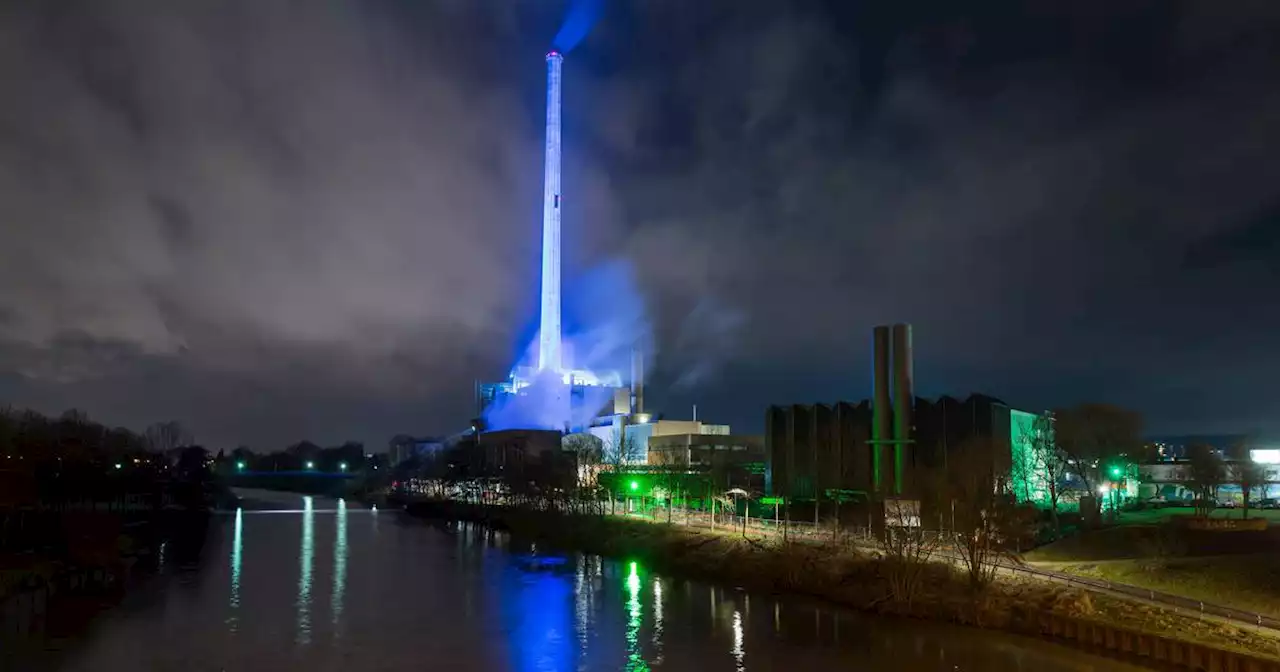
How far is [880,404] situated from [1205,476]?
13612mm

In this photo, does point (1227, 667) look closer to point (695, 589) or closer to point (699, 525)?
point (695, 589)

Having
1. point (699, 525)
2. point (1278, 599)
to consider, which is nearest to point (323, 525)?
point (699, 525)

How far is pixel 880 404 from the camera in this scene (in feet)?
143

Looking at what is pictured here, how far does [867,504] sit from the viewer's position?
40.9 meters

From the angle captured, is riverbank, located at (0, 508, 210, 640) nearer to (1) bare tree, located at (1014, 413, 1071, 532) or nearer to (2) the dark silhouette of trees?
(2) the dark silhouette of trees

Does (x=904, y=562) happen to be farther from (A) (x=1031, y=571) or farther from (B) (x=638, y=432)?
(B) (x=638, y=432)

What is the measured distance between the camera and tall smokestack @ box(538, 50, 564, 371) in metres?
103

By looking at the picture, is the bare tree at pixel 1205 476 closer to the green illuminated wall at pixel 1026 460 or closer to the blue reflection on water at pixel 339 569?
the green illuminated wall at pixel 1026 460

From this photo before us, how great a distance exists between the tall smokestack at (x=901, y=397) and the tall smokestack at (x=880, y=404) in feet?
1.23

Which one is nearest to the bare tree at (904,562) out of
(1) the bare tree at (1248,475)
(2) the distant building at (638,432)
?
(1) the bare tree at (1248,475)

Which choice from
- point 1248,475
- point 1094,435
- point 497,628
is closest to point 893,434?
point 1094,435

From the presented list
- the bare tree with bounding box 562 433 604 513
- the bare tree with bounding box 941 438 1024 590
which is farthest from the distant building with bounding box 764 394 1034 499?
the bare tree with bounding box 562 433 604 513

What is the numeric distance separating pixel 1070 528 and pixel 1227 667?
17363 millimetres

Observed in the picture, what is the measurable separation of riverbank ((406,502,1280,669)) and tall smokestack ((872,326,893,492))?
9.81 meters
